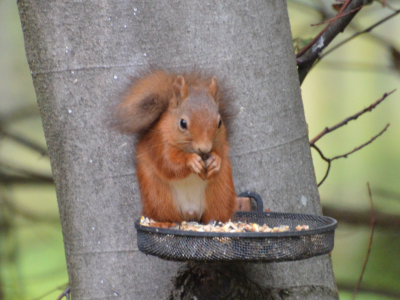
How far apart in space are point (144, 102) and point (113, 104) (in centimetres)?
11

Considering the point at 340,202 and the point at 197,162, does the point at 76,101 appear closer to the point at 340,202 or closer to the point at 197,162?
the point at 197,162

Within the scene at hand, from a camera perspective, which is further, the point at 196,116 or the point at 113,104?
the point at 113,104

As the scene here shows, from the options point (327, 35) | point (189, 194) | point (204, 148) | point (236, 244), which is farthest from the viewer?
point (327, 35)

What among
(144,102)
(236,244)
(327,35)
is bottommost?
(236,244)

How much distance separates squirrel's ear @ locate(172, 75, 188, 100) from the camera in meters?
0.98

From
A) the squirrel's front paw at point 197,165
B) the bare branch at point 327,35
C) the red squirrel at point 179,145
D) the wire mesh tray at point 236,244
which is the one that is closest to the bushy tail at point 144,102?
the red squirrel at point 179,145

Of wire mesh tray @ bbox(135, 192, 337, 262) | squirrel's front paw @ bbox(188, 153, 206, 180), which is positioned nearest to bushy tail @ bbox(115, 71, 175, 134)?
squirrel's front paw @ bbox(188, 153, 206, 180)

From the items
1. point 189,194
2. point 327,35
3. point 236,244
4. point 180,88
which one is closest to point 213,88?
point 180,88

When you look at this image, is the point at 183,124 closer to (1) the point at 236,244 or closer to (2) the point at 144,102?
(2) the point at 144,102

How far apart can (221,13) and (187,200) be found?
0.42m

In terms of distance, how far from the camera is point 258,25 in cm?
114

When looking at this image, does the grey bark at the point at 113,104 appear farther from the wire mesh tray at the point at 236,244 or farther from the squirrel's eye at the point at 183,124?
the wire mesh tray at the point at 236,244

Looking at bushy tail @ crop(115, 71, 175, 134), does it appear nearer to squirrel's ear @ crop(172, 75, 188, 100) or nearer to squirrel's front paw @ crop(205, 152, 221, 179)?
squirrel's ear @ crop(172, 75, 188, 100)

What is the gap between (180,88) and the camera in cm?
98
